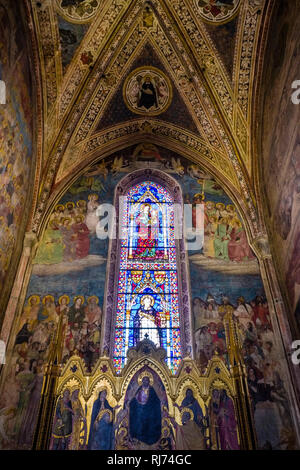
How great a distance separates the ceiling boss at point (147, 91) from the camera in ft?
40.4

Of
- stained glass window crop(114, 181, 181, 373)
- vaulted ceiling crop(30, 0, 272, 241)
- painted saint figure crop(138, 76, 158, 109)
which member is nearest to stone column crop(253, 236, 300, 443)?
vaulted ceiling crop(30, 0, 272, 241)

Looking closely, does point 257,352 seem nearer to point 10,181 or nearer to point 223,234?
point 223,234

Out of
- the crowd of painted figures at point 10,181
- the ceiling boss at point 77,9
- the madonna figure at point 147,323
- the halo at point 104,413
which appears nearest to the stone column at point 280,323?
the madonna figure at point 147,323

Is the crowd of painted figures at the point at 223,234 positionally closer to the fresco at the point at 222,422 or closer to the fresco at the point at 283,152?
the fresco at the point at 283,152

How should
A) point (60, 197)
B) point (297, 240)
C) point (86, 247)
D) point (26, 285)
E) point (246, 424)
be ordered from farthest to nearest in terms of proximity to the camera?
point (60, 197)
point (86, 247)
point (26, 285)
point (297, 240)
point (246, 424)

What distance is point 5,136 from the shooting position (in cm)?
959

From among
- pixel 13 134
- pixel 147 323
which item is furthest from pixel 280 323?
pixel 13 134

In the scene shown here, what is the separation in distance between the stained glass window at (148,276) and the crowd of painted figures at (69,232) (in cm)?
92

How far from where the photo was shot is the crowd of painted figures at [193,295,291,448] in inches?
318

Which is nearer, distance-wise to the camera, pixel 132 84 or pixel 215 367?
pixel 215 367

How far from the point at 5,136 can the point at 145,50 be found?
4.92 metres

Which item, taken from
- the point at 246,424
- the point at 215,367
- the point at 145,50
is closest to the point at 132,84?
the point at 145,50
